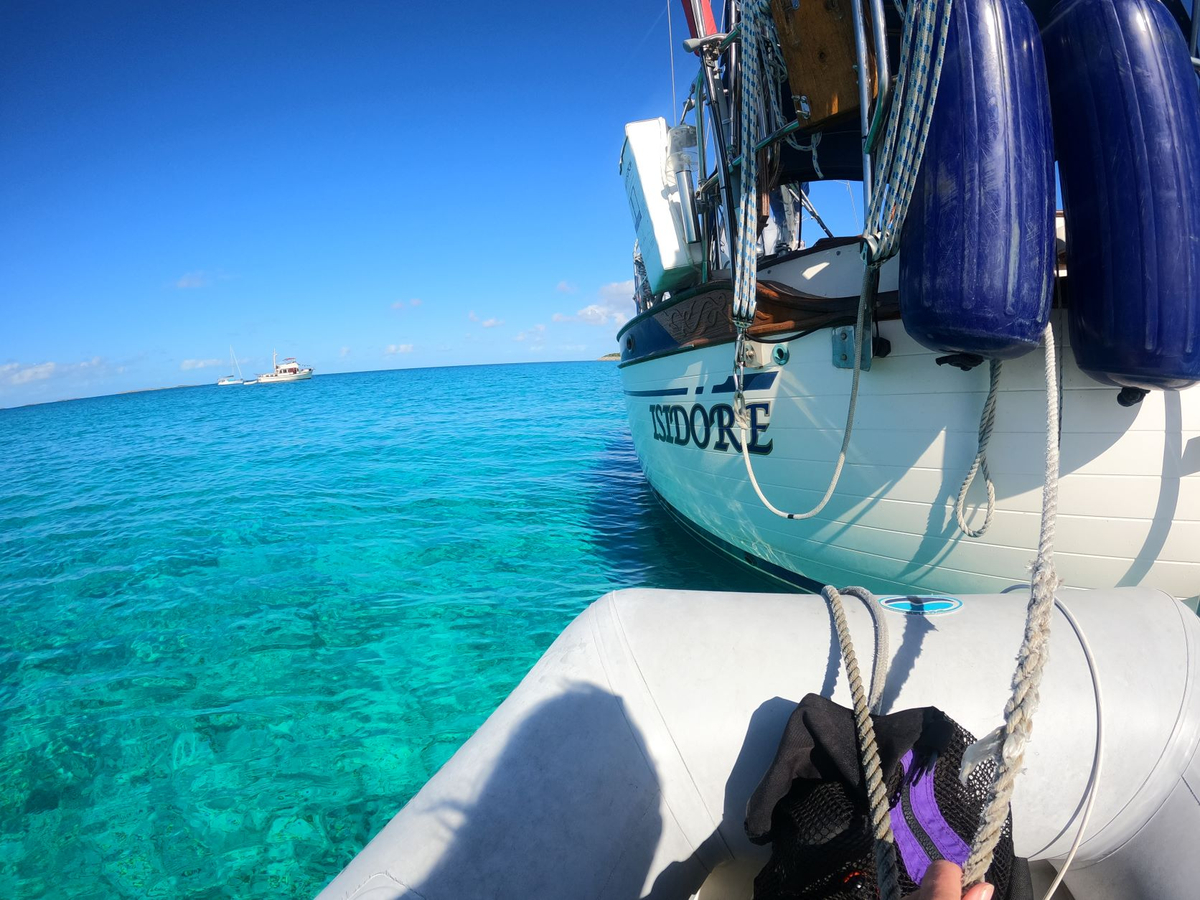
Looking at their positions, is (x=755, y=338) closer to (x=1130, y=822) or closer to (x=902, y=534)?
(x=902, y=534)

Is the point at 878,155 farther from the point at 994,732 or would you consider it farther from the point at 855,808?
→ the point at 855,808

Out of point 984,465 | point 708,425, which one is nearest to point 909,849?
point 984,465

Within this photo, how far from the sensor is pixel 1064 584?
274 centimetres

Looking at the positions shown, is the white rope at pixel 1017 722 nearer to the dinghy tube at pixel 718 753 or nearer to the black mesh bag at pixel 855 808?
the black mesh bag at pixel 855 808

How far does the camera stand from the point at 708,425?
399 centimetres

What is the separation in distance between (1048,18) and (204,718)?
5266 millimetres

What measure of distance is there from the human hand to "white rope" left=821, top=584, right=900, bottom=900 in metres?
0.12

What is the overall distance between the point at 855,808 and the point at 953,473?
2.03 meters

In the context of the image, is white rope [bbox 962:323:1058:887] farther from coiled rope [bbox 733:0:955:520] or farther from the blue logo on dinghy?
coiled rope [bbox 733:0:955:520]

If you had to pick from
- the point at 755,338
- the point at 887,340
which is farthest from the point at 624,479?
the point at 887,340

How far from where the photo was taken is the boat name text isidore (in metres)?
3.49

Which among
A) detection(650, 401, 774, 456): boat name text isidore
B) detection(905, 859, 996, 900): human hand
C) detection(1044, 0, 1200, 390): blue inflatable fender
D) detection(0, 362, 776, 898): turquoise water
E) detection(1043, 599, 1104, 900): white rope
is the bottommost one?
detection(0, 362, 776, 898): turquoise water

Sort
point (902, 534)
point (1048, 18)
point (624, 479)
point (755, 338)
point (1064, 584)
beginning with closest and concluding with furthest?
point (1048, 18) → point (1064, 584) → point (902, 534) → point (755, 338) → point (624, 479)

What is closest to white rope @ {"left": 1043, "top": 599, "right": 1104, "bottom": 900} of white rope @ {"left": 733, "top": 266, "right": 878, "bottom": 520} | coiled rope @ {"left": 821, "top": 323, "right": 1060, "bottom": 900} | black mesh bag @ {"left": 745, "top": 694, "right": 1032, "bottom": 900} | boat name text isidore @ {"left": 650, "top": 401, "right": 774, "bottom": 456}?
coiled rope @ {"left": 821, "top": 323, "right": 1060, "bottom": 900}
